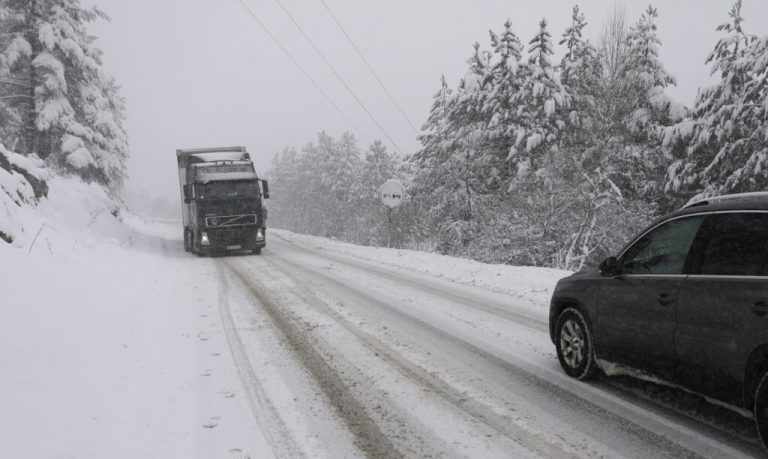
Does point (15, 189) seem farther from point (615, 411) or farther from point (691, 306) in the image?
point (691, 306)

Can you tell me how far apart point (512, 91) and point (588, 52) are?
422 cm

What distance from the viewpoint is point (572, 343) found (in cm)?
513

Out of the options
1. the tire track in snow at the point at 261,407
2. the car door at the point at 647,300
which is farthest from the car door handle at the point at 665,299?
the tire track in snow at the point at 261,407

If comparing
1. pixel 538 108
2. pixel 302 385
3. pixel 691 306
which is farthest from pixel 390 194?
pixel 691 306

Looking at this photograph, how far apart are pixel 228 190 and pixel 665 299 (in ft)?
52.9

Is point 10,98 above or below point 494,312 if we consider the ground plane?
above

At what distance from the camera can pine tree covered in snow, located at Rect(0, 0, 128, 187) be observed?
19.3m

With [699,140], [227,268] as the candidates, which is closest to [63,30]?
[227,268]

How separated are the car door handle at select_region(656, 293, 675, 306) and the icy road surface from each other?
93 centimetres

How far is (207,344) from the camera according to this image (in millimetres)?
6176

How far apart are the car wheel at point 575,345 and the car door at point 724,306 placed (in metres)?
1.06

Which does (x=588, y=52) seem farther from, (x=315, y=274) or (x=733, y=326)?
(x=733, y=326)

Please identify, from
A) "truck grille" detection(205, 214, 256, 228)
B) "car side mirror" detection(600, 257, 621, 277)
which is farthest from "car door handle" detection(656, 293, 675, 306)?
"truck grille" detection(205, 214, 256, 228)

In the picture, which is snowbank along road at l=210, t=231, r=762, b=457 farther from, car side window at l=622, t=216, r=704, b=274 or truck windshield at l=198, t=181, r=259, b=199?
truck windshield at l=198, t=181, r=259, b=199
